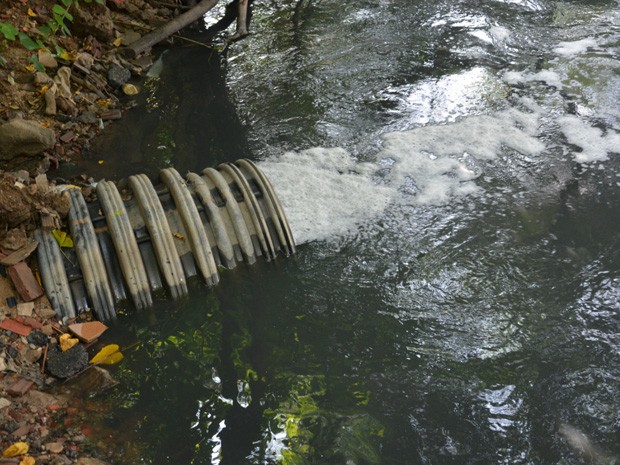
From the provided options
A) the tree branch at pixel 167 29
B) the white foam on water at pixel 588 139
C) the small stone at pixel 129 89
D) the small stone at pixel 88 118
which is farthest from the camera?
the tree branch at pixel 167 29

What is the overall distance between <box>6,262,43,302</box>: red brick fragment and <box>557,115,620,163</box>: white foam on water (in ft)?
12.1

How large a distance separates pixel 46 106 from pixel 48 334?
2.29 m

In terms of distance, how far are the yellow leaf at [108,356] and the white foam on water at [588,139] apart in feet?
11.2

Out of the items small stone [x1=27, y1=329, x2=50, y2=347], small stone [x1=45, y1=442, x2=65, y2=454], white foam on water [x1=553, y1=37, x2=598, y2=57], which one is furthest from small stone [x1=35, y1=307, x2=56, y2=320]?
white foam on water [x1=553, y1=37, x2=598, y2=57]

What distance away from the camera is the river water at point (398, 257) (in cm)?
295

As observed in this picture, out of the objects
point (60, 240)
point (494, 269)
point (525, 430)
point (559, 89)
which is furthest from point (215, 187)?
point (559, 89)

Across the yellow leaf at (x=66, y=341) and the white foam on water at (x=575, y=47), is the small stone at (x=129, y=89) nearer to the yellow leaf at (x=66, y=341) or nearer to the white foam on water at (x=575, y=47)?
the yellow leaf at (x=66, y=341)

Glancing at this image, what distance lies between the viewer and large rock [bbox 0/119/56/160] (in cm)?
411

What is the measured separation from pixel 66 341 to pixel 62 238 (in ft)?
2.00

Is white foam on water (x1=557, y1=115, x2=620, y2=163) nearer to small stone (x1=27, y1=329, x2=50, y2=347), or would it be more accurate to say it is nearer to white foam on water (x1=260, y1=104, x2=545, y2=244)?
white foam on water (x1=260, y1=104, x2=545, y2=244)

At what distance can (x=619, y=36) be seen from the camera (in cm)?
630

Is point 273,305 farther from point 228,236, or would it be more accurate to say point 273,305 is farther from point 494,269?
point 494,269

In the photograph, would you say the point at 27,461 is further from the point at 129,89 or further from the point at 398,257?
the point at 129,89

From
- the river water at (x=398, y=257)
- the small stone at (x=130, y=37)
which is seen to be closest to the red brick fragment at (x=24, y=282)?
the river water at (x=398, y=257)
